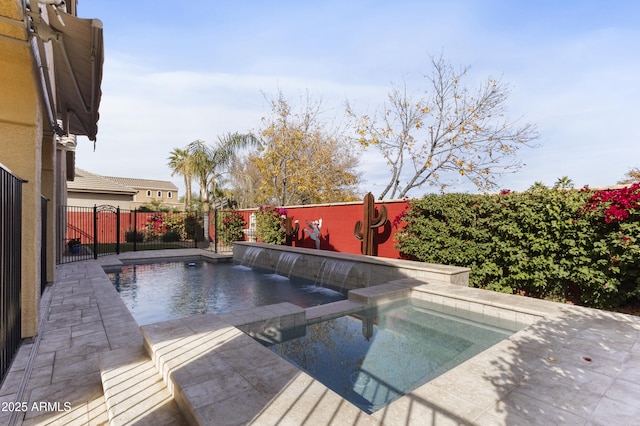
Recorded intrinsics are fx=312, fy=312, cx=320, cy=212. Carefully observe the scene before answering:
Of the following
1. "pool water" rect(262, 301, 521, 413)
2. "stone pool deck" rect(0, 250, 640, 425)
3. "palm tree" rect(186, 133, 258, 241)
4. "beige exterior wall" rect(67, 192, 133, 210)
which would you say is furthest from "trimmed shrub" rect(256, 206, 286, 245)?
"beige exterior wall" rect(67, 192, 133, 210)

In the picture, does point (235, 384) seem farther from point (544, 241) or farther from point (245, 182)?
point (245, 182)

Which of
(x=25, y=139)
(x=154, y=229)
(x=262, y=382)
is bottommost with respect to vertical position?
(x=262, y=382)

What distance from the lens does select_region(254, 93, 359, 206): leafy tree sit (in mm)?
19531

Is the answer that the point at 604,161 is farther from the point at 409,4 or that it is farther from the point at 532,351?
the point at 532,351

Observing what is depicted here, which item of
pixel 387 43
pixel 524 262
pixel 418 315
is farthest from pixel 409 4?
pixel 418 315

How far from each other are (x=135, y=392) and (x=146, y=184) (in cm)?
4621

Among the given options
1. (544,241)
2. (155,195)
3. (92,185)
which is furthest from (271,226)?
(155,195)

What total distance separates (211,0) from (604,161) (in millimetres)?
13478

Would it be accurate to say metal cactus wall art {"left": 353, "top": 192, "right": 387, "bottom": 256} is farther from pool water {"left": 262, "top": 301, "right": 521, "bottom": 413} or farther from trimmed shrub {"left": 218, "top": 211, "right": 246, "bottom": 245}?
trimmed shrub {"left": 218, "top": 211, "right": 246, "bottom": 245}

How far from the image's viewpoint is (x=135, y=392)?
2.86 m

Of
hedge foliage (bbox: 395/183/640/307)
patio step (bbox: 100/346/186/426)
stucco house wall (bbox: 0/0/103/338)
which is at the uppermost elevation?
stucco house wall (bbox: 0/0/103/338)

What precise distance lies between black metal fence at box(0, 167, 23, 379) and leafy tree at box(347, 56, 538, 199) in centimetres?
1423

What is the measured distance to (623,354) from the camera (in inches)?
135

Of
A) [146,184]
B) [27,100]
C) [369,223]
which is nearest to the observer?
[27,100]
